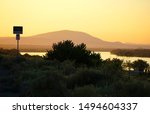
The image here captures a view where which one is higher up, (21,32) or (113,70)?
(21,32)

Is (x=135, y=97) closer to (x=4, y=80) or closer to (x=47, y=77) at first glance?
(x=47, y=77)

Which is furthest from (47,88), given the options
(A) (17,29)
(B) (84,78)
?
(A) (17,29)

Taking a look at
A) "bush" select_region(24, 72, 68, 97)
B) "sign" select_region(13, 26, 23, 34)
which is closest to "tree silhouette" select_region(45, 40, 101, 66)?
"sign" select_region(13, 26, 23, 34)

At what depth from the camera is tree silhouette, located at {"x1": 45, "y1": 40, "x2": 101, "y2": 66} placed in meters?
36.4

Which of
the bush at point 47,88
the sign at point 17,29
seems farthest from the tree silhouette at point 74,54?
the bush at point 47,88

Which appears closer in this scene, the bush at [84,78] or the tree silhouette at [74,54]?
the bush at [84,78]

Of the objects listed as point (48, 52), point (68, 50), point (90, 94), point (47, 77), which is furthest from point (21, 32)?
point (90, 94)

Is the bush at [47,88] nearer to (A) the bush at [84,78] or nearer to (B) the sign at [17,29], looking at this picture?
(A) the bush at [84,78]

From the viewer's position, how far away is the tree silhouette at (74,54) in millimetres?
36397

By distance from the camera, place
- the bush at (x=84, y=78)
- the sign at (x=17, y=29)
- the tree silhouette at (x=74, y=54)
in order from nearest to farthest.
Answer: the bush at (x=84, y=78)
the sign at (x=17, y=29)
the tree silhouette at (x=74, y=54)

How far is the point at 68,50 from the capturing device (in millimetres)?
36906

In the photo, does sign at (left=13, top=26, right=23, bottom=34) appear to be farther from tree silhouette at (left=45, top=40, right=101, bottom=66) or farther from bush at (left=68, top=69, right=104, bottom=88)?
bush at (left=68, top=69, right=104, bottom=88)

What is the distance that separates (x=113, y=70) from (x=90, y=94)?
9.08 m

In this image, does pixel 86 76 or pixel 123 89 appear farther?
pixel 86 76
